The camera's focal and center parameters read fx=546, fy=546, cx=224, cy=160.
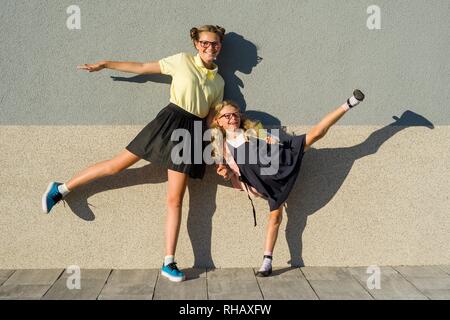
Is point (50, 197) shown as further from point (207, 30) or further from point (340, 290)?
point (340, 290)

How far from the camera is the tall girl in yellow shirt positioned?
3797 millimetres

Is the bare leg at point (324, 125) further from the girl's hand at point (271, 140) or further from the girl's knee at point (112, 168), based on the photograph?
the girl's knee at point (112, 168)

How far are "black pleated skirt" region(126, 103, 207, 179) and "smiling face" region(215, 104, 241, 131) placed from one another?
188mm

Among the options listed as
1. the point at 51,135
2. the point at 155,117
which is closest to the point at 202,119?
the point at 155,117

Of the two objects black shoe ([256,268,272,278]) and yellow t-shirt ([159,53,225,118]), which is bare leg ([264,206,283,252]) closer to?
black shoe ([256,268,272,278])

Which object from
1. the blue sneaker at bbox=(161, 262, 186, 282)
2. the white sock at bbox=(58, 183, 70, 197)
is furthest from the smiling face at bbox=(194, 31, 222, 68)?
the blue sneaker at bbox=(161, 262, 186, 282)

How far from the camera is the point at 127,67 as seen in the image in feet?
12.5

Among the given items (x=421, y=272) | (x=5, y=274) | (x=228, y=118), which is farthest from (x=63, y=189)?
(x=421, y=272)

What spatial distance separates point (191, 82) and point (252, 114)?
1.78 ft

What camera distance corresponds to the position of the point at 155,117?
12.9 ft

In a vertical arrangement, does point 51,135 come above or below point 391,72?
below
